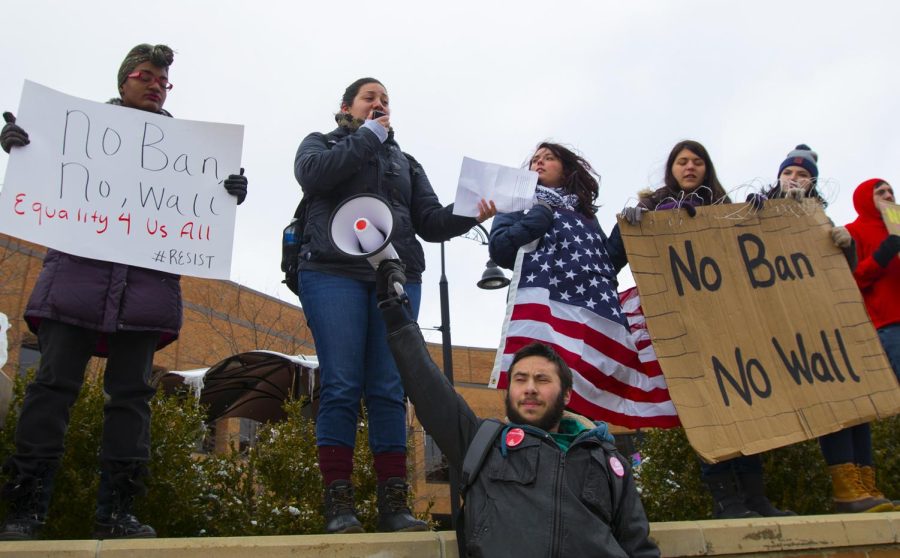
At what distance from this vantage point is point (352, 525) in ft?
9.53

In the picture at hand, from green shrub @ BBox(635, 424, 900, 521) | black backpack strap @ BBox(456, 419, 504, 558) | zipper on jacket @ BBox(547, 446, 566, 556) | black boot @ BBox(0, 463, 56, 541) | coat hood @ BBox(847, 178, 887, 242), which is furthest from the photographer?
green shrub @ BBox(635, 424, 900, 521)

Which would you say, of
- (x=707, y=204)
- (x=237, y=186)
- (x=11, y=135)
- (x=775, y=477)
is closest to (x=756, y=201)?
(x=707, y=204)

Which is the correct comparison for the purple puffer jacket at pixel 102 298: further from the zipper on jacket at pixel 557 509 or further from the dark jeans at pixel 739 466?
the dark jeans at pixel 739 466

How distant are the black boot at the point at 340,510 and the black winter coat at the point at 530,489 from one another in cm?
44

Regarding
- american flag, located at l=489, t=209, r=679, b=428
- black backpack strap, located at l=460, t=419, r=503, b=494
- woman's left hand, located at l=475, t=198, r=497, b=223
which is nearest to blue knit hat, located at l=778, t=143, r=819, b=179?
american flag, located at l=489, t=209, r=679, b=428

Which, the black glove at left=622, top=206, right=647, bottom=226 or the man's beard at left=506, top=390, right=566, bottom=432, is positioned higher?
the black glove at left=622, top=206, right=647, bottom=226

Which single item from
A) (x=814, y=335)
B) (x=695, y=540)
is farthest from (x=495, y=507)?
(x=814, y=335)

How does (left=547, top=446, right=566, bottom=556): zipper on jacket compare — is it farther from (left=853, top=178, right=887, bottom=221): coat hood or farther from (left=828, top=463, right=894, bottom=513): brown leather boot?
(left=853, top=178, right=887, bottom=221): coat hood

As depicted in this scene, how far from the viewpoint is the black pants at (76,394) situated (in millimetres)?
2832

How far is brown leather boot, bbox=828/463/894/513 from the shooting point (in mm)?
3852

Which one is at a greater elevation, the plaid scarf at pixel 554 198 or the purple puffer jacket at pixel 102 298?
the plaid scarf at pixel 554 198

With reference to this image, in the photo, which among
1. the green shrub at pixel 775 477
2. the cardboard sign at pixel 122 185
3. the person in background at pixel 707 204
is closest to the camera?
the cardboard sign at pixel 122 185

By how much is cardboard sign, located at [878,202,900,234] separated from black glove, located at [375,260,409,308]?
3.06 meters

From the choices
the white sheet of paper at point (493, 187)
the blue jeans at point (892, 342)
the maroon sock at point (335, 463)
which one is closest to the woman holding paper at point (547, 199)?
the white sheet of paper at point (493, 187)
